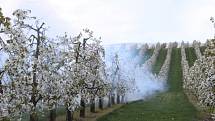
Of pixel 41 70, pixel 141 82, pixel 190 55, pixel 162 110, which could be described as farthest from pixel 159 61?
pixel 41 70

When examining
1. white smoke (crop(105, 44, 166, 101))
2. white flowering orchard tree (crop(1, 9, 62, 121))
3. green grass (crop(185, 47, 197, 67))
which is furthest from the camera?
green grass (crop(185, 47, 197, 67))

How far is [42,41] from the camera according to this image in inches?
1555

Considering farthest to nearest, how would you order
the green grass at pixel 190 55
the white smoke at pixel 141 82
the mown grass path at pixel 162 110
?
1. the green grass at pixel 190 55
2. the white smoke at pixel 141 82
3. the mown grass path at pixel 162 110

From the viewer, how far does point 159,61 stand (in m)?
155

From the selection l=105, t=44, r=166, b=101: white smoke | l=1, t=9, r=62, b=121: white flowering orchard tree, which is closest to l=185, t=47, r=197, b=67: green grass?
l=105, t=44, r=166, b=101: white smoke

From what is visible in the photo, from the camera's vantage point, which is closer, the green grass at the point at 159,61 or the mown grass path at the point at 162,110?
the mown grass path at the point at 162,110

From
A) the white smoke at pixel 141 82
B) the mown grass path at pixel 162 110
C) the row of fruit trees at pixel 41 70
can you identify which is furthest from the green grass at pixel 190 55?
the row of fruit trees at pixel 41 70

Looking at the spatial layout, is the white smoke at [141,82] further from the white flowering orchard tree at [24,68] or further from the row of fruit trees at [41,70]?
the white flowering orchard tree at [24,68]

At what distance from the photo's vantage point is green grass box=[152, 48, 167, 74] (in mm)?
137875

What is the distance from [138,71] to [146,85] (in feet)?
13.7

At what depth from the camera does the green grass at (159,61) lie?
137875 millimetres

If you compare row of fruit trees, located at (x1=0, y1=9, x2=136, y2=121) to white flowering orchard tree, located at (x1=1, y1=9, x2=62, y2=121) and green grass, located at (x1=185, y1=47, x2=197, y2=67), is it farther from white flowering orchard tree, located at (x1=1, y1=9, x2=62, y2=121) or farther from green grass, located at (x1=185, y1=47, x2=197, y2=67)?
green grass, located at (x1=185, y1=47, x2=197, y2=67)

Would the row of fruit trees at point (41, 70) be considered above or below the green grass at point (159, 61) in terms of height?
below

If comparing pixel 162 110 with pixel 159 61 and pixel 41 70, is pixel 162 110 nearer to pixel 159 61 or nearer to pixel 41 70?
pixel 41 70
